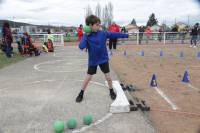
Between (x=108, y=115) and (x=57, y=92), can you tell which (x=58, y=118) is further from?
(x=57, y=92)

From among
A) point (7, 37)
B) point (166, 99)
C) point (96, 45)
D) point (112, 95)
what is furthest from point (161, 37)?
point (96, 45)

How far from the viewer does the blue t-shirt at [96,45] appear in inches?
211

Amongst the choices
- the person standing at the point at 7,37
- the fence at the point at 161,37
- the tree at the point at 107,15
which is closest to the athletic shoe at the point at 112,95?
the person standing at the point at 7,37

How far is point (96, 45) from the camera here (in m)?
5.39

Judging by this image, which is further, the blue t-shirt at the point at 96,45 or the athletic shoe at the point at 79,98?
the athletic shoe at the point at 79,98

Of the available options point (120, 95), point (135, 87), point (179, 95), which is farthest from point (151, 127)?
point (135, 87)

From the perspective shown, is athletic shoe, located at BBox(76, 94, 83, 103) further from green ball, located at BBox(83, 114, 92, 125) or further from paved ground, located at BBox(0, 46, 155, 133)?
green ball, located at BBox(83, 114, 92, 125)

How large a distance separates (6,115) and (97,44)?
2.17 metres

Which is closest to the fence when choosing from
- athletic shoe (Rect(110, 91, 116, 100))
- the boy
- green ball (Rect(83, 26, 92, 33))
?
athletic shoe (Rect(110, 91, 116, 100))

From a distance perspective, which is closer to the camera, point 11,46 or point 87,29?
point 87,29

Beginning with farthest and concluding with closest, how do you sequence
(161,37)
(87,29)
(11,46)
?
1. (161,37)
2. (11,46)
3. (87,29)

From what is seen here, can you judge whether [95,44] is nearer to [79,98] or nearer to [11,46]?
[79,98]

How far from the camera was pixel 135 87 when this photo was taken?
6930 mm

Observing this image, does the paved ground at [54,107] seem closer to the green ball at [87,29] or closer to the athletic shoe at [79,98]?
the athletic shoe at [79,98]
